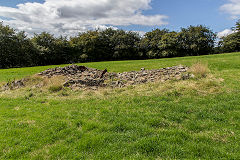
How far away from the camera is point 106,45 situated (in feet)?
165

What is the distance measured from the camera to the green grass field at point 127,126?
10.7ft

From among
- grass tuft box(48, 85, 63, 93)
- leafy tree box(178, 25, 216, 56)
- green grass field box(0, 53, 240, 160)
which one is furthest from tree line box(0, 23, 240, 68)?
green grass field box(0, 53, 240, 160)

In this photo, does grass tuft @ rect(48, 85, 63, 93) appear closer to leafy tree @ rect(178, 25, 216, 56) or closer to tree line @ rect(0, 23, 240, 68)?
tree line @ rect(0, 23, 240, 68)

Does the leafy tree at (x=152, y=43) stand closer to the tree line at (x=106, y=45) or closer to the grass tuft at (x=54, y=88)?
the tree line at (x=106, y=45)

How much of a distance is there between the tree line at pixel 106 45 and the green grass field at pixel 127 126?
125 ft

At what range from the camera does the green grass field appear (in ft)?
10.7

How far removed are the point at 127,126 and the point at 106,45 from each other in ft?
157

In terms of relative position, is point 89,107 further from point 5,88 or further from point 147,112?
point 5,88

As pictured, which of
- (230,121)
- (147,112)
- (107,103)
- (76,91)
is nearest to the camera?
(230,121)

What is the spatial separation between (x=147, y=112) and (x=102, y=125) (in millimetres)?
1607

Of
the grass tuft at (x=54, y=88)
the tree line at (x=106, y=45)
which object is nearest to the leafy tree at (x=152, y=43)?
the tree line at (x=106, y=45)

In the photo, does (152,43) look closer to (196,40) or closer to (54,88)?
(196,40)

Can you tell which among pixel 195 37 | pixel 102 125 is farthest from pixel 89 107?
pixel 195 37

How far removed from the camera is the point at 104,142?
3.61 m
